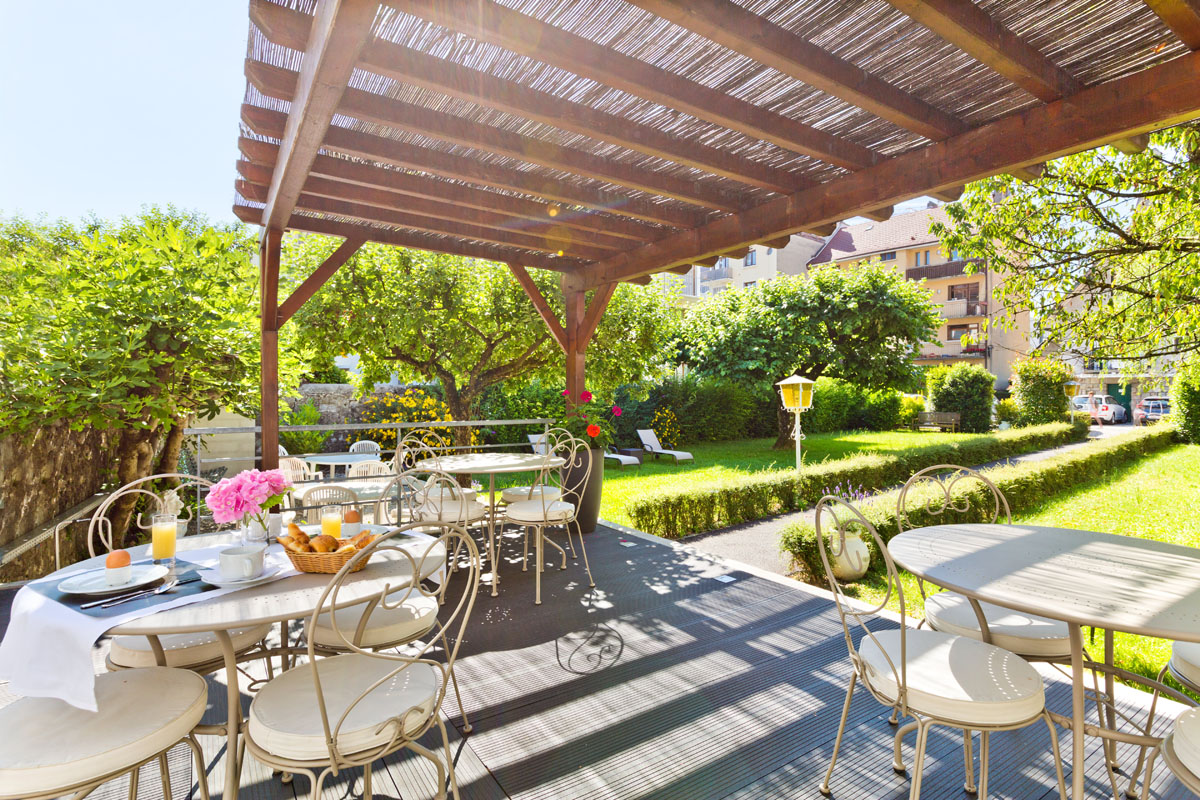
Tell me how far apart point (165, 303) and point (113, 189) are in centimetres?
1961

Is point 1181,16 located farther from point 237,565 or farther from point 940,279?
point 940,279

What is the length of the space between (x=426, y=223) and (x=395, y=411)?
19.8 ft

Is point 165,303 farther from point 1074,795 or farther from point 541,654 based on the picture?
point 1074,795

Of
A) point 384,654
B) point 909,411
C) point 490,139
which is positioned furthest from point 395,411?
point 909,411

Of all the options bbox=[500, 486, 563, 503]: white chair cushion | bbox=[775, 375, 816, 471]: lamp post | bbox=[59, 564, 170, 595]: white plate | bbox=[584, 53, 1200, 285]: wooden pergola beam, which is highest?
bbox=[584, 53, 1200, 285]: wooden pergola beam

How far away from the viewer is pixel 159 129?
14.8 meters

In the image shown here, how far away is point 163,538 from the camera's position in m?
1.74

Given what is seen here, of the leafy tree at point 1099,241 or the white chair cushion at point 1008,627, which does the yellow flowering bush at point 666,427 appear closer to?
the leafy tree at point 1099,241

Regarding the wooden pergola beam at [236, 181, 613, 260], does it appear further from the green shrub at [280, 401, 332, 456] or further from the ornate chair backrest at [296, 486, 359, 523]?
the green shrub at [280, 401, 332, 456]

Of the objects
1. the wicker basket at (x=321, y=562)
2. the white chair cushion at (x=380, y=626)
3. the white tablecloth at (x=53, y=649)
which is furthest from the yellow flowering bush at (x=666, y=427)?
the white tablecloth at (x=53, y=649)

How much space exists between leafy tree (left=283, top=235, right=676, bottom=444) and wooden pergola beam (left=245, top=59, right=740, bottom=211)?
3.35 meters

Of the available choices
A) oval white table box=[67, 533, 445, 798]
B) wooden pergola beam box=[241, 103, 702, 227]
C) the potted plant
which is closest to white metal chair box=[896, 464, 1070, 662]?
oval white table box=[67, 533, 445, 798]

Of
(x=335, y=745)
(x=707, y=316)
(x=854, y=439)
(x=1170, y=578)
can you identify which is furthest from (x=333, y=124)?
(x=854, y=439)

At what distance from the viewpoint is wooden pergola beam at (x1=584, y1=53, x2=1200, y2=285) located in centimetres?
210
